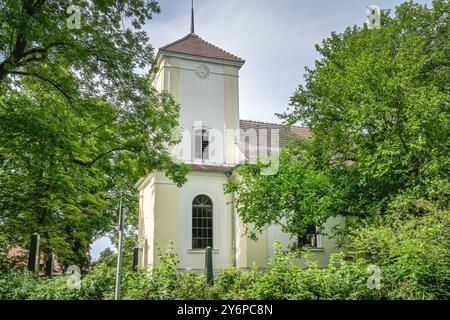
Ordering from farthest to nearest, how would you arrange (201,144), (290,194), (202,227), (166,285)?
1. (201,144)
2. (202,227)
3. (290,194)
4. (166,285)

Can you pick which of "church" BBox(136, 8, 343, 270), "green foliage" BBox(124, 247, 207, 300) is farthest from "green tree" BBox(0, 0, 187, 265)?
"church" BBox(136, 8, 343, 270)

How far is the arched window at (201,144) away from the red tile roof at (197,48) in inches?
168

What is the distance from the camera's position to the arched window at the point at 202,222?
2000cm

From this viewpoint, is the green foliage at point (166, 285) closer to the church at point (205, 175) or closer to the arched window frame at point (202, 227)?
the church at point (205, 175)

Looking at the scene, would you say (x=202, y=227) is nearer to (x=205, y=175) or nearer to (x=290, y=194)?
(x=205, y=175)

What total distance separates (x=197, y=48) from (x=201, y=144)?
550cm

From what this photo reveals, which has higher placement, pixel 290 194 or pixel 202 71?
pixel 202 71

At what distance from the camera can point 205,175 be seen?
20609mm

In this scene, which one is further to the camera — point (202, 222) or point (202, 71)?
point (202, 71)

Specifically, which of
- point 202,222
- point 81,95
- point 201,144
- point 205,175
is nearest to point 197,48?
point 201,144

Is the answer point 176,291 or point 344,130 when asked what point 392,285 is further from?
point 344,130

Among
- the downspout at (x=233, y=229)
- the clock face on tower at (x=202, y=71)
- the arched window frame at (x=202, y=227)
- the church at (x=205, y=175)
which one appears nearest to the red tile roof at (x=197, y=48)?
the church at (x=205, y=175)

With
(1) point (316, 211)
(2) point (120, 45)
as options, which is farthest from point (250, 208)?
(2) point (120, 45)
